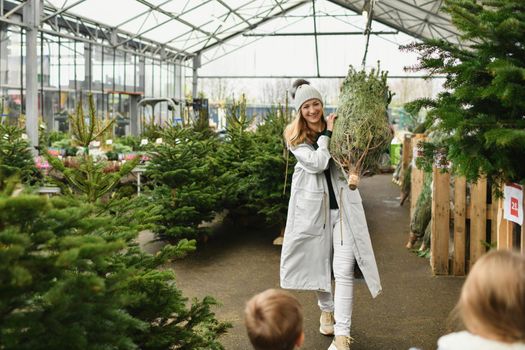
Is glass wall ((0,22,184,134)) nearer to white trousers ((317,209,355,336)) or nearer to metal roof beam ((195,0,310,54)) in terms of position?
metal roof beam ((195,0,310,54))

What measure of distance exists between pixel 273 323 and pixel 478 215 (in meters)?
3.89

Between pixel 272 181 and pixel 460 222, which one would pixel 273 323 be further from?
pixel 272 181

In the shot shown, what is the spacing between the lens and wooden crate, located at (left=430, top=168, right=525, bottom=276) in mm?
5363

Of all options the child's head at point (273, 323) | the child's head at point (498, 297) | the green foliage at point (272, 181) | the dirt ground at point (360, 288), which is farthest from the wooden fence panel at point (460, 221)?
the child's head at point (498, 297)

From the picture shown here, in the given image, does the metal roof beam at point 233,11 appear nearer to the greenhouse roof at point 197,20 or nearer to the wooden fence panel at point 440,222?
the greenhouse roof at point 197,20

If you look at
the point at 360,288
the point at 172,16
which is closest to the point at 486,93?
the point at 360,288

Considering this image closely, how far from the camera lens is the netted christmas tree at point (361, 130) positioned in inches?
140

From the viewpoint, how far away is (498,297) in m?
1.57

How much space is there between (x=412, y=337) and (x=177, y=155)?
138 inches

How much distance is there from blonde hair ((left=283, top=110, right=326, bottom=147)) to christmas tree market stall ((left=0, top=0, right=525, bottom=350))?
0.95 feet

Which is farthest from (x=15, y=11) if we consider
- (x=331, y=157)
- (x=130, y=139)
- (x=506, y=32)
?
(x=506, y=32)

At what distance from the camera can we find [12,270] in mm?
1586

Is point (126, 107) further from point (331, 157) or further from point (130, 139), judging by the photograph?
point (331, 157)

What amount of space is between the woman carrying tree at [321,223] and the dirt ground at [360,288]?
21 cm
